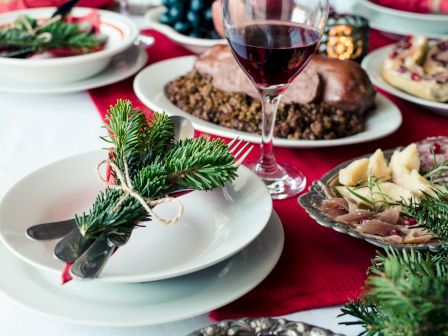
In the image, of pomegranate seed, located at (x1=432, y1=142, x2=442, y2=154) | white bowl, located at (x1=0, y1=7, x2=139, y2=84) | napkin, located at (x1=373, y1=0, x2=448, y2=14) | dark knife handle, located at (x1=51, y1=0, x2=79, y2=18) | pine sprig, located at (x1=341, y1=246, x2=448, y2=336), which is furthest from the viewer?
napkin, located at (x1=373, y1=0, x2=448, y2=14)

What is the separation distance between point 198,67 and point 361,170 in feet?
1.82

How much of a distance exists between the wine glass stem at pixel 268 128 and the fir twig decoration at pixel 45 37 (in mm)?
595

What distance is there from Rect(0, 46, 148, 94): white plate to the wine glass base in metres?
0.48

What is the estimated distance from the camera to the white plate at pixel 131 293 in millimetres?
643

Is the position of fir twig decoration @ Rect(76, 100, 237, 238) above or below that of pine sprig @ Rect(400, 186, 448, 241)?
above

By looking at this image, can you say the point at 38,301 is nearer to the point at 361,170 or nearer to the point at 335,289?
the point at 335,289

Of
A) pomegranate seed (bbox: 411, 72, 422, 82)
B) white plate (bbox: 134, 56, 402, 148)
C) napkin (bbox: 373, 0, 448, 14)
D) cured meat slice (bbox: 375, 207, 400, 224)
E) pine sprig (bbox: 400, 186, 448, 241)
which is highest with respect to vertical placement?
pine sprig (bbox: 400, 186, 448, 241)

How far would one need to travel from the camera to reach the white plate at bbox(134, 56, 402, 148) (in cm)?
110

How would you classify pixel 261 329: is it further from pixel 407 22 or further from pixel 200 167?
pixel 407 22

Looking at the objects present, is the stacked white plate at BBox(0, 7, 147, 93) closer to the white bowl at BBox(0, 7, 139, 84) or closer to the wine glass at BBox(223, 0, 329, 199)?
the white bowl at BBox(0, 7, 139, 84)

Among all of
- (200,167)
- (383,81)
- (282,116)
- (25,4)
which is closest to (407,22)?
(383,81)

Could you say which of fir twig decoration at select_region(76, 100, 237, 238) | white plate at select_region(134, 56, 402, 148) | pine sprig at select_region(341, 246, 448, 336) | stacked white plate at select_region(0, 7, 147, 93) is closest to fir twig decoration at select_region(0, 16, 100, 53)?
stacked white plate at select_region(0, 7, 147, 93)

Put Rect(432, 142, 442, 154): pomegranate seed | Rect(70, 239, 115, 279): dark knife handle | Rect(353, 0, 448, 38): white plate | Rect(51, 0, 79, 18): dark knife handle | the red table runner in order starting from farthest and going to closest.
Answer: Rect(353, 0, 448, 38): white plate
Rect(51, 0, 79, 18): dark knife handle
Rect(432, 142, 442, 154): pomegranate seed
the red table runner
Rect(70, 239, 115, 279): dark knife handle

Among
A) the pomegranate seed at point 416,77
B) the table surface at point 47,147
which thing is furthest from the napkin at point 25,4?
the pomegranate seed at point 416,77
